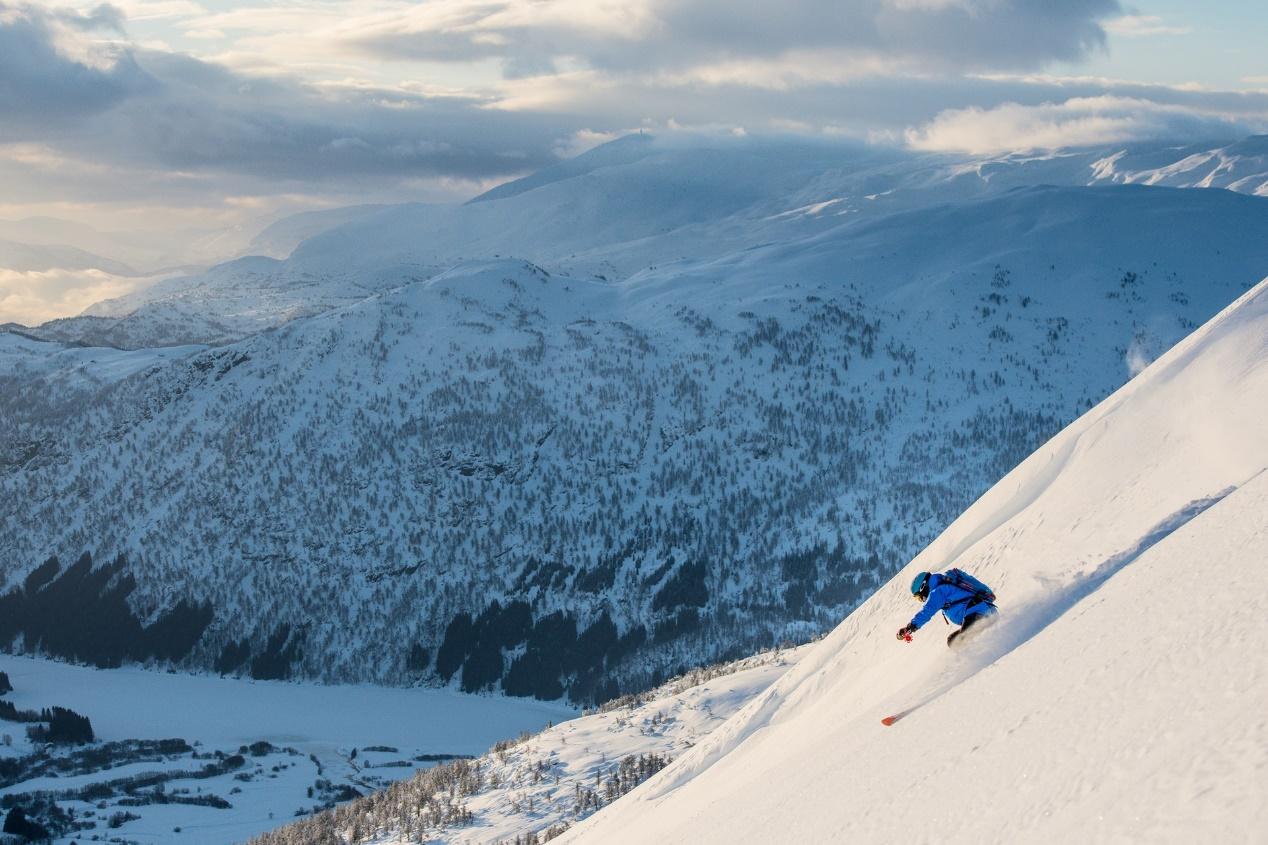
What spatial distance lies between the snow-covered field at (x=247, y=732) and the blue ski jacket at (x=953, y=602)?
3037 inches

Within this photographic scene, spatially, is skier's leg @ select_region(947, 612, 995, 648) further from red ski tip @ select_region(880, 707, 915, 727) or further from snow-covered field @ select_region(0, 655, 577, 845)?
snow-covered field @ select_region(0, 655, 577, 845)

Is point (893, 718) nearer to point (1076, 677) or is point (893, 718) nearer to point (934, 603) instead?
point (934, 603)

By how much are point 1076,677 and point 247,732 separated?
14356cm

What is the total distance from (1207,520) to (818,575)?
143m

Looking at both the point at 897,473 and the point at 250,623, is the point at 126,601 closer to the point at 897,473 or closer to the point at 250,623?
the point at 250,623

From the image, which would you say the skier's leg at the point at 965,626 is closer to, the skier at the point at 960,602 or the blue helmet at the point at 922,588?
the skier at the point at 960,602

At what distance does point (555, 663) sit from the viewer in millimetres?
160375

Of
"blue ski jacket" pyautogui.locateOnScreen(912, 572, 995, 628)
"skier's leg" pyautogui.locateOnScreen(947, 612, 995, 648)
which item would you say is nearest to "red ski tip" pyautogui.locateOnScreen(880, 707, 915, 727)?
"skier's leg" pyautogui.locateOnScreen(947, 612, 995, 648)

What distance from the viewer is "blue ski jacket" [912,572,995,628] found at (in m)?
15.2

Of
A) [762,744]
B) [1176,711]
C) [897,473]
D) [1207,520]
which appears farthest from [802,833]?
[897,473]

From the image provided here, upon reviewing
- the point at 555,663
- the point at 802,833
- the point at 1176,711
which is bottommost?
the point at 555,663

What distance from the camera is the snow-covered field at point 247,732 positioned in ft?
291

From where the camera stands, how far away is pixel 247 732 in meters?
137

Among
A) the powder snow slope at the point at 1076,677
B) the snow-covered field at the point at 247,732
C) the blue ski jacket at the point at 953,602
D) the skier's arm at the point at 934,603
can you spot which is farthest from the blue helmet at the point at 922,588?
the snow-covered field at the point at 247,732
